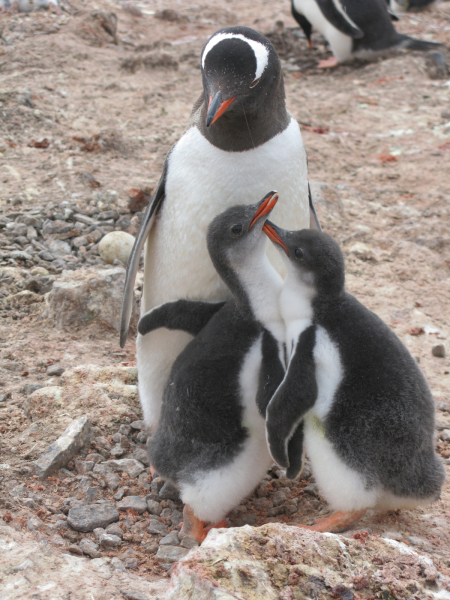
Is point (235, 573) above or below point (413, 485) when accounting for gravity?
above

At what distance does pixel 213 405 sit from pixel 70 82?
559 cm

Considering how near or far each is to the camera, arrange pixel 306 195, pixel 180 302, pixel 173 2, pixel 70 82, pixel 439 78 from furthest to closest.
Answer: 1. pixel 173 2
2. pixel 439 78
3. pixel 70 82
4. pixel 306 195
5. pixel 180 302

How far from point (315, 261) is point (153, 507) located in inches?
43.6

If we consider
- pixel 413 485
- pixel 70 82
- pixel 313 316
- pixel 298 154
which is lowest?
pixel 70 82

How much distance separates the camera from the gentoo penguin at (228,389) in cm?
226

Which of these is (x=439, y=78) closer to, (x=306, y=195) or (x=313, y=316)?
(x=306, y=195)

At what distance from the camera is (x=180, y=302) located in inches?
103

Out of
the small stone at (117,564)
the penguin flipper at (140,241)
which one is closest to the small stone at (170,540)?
the small stone at (117,564)

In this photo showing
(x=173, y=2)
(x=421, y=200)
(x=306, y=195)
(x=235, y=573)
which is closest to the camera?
(x=235, y=573)

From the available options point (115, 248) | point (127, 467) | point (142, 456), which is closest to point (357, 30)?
point (115, 248)

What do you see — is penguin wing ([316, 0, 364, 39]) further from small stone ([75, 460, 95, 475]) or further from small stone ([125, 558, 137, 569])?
small stone ([125, 558, 137, 569])

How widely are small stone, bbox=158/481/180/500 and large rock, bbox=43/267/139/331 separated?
125cm

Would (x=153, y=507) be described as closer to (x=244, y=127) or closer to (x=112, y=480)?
(x=112, y=480)

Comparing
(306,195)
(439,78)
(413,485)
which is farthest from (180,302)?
(439,78)
